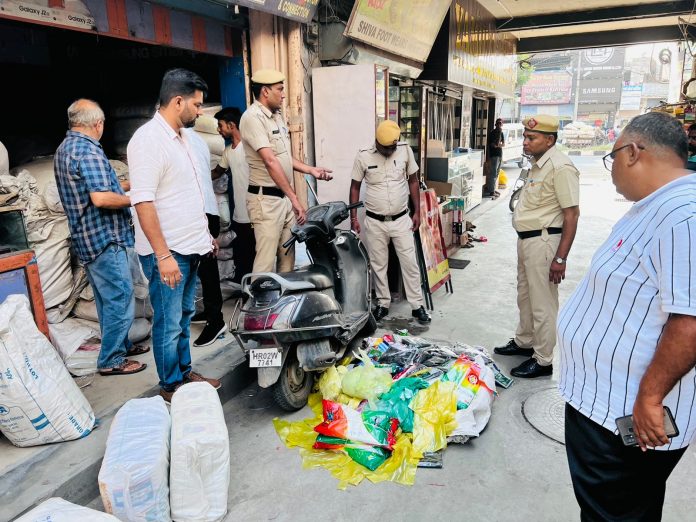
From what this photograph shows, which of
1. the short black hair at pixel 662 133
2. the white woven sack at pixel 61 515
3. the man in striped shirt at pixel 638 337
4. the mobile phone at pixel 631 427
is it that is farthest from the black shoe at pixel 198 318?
the short black hair at pixel 662 133

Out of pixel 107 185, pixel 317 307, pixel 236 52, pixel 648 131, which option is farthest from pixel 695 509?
pixel 236 52

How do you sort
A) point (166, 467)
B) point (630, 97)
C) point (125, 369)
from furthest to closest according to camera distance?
point (630, 97) < point (125, 369) < point (166, 467)

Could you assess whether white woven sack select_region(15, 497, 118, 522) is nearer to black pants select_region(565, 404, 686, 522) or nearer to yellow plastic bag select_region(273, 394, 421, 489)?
yellow plastic bag select_region(273, 394, 421, 489)

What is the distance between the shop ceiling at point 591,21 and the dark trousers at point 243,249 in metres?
7.10

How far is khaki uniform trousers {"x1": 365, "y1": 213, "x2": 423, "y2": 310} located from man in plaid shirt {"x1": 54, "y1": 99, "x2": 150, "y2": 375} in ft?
7.44

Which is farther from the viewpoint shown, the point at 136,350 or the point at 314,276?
the point at 136,350

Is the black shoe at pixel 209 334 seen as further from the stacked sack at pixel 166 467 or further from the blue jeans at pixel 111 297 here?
the stacked sack at pixel 166 467

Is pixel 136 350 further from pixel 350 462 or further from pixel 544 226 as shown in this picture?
pixel 544 226

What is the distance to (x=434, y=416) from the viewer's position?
298 centimetres

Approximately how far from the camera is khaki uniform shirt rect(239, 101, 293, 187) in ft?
12.6

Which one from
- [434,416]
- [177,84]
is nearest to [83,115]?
[177,84]

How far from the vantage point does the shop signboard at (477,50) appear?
8.07 m

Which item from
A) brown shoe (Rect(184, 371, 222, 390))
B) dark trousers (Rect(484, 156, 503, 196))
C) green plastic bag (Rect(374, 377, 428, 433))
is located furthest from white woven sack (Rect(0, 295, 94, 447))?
dark trousers (Rect(484, 156, 503, 196))

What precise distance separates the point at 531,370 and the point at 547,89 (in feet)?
168
